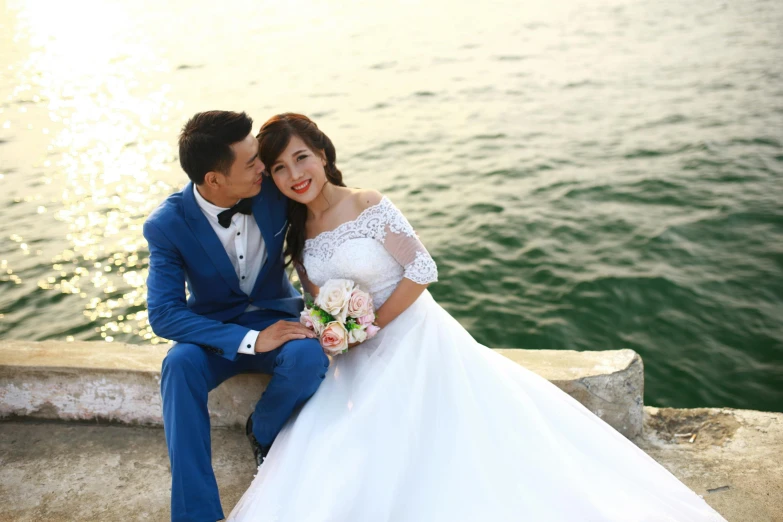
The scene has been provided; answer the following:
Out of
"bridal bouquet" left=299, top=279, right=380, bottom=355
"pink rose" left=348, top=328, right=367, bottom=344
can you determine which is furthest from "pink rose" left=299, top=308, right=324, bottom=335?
"pink rose" left=348, top=328, right=367, bottom=344

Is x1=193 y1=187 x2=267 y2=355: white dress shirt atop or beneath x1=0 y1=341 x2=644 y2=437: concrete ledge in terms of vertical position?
atop

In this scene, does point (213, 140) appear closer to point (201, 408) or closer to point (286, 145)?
point (286, 145)

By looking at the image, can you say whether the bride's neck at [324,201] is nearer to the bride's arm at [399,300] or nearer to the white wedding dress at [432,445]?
the white wedding dress at [432,445]

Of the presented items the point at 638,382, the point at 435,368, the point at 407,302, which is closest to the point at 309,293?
the point at 407,302

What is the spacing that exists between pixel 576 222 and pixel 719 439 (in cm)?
386

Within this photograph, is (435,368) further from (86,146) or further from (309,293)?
(86,146)

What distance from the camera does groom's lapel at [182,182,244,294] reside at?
3223 mm

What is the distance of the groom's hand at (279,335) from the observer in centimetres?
304

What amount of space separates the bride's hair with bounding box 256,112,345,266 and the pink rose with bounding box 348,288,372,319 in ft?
1.57

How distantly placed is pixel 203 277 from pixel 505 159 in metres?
5.91

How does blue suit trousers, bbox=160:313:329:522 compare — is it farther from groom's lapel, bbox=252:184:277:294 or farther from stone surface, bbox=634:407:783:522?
stone surface, bbox=634:407:783:522

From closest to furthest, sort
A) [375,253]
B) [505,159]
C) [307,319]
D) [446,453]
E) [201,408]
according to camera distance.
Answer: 1. [446,453]
2. [201,408]
3. [307,319]
4. [375,253]
5. [505,159]

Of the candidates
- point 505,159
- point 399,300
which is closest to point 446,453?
point 399,300

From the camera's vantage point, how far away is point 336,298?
3033 mm
